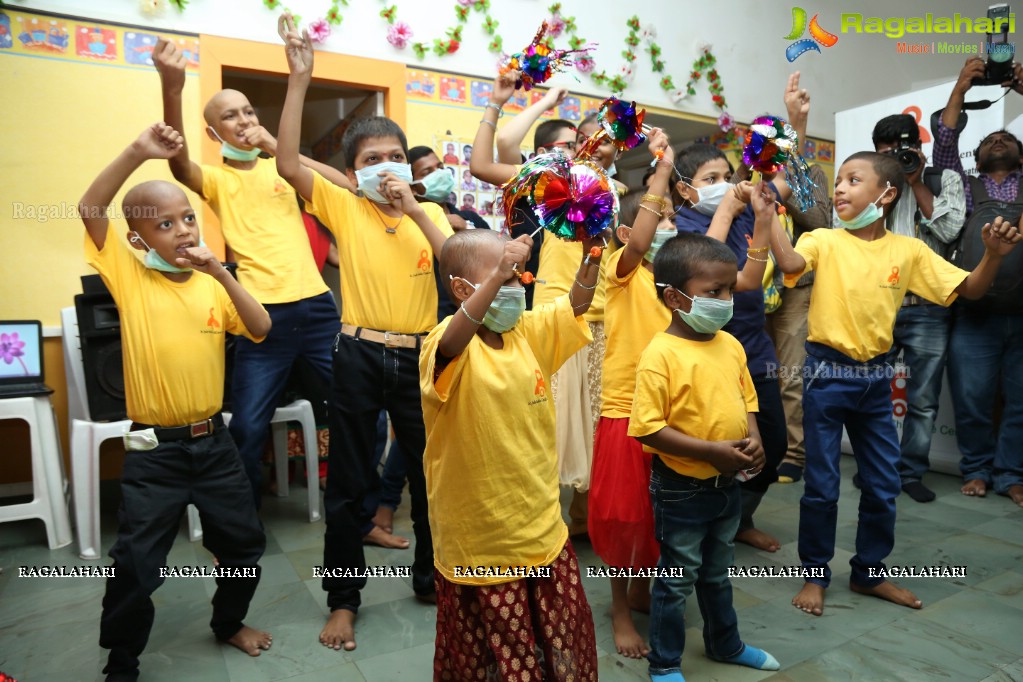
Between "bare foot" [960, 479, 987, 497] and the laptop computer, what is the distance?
4945 mm

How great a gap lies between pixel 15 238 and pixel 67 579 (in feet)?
6.36

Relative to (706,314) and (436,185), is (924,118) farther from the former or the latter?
(436,185)

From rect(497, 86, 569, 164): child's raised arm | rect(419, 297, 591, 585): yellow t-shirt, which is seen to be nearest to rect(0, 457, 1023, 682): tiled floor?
rect(419, 297, 591, 585): yellow t-shirt

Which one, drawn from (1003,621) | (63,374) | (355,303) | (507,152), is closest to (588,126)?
(507,152)

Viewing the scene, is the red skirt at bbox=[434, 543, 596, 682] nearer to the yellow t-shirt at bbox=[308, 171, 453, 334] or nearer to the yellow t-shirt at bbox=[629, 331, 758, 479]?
the yellow t-shirt at bbox=[629, 331, 758, 479]

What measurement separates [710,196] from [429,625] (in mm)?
1905

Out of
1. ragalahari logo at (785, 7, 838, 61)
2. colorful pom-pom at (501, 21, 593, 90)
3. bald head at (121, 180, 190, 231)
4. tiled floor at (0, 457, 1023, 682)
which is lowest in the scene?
tiled floor at (0, 457, 1023, 682)

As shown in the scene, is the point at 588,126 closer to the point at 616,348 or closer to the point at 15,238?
the point at 616,348

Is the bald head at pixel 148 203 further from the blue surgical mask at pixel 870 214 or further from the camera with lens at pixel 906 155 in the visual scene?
the camera with lens at pixel 906 155

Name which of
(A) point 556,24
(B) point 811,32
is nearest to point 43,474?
(A) point 556,24

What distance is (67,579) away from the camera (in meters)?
2.89

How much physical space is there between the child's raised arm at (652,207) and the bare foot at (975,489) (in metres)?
3.00

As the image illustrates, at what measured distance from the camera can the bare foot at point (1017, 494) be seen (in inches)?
146

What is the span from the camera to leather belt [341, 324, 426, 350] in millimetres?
2293
